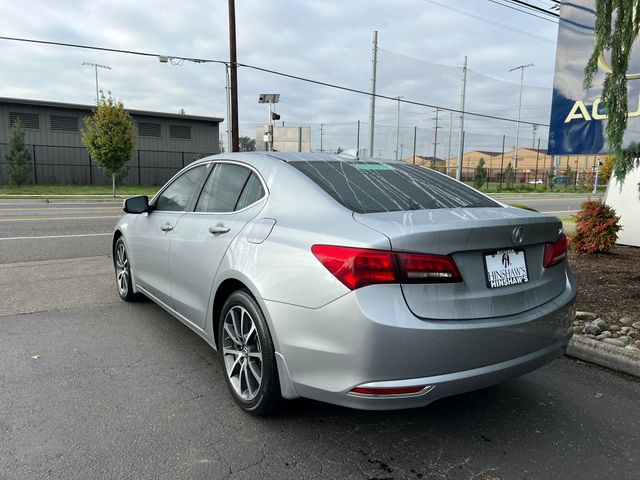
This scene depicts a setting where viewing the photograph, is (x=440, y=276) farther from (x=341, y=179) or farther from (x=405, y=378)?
(x=341, y=179)

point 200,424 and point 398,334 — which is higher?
point 398,334

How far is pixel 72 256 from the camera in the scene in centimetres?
794

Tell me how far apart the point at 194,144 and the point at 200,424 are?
37649mm

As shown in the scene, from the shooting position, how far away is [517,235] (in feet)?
8.43

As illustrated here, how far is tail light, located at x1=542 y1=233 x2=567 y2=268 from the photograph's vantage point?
2.80 meters

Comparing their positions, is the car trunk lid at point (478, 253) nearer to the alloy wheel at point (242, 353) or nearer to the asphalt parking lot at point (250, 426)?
the asphalt parking lot at point (250, 426)

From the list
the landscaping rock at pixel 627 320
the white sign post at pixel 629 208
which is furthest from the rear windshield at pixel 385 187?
the white sign post at pixel 629 208

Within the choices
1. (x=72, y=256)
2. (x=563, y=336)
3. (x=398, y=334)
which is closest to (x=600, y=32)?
(x=563, y=336)

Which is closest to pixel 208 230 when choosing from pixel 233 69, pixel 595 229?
pixel 595 229

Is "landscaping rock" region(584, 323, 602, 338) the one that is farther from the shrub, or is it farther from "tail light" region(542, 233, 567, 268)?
the shrub

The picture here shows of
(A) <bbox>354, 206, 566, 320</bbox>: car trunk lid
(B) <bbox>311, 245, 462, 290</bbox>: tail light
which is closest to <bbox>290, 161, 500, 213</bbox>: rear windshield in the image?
(A) <bbox>354, 206, 566, 320</bbox>: car trunk lid

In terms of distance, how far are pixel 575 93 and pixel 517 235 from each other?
30.1 ft

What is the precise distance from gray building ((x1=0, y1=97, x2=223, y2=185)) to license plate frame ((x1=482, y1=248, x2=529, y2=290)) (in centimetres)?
3459

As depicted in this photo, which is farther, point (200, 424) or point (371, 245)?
point (200, 424)
